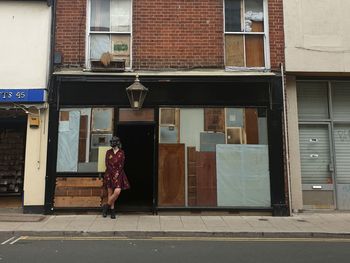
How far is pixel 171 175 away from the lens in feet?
35.9

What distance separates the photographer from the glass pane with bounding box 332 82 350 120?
12.1 metres

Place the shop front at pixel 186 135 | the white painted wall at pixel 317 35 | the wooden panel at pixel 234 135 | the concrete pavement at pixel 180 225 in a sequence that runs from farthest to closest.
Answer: the white painted wall at pixel 317 35 < the wooden panel at pixel 234 135 < the shop front at pixel 186 135 < the concrete pavement at pixel 180 225

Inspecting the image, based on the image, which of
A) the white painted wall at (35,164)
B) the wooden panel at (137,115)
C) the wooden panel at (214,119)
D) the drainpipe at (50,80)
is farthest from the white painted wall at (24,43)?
the wooden panel at (214,119)

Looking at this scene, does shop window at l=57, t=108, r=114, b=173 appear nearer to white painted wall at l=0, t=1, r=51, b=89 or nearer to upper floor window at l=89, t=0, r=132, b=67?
white painted wall at l=0, t=1, r=51, b=89

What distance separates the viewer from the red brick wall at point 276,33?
1148 centimetres

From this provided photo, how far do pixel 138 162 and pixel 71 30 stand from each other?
14.0 feet

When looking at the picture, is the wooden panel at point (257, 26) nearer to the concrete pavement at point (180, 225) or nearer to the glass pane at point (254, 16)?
the glass pane at point (254, 16)

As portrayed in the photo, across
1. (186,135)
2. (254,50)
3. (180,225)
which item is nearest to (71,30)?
(186,135)

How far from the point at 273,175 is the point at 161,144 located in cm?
302

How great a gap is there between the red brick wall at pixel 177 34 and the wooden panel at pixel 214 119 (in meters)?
1.24

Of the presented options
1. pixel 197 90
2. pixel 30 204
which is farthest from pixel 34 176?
pixel 197 90

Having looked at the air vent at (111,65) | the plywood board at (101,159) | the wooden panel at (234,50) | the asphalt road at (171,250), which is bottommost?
the asphalt road at (171,250)

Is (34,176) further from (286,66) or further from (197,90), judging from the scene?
(286,66)

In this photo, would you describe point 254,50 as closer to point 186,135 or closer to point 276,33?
point 276,33
